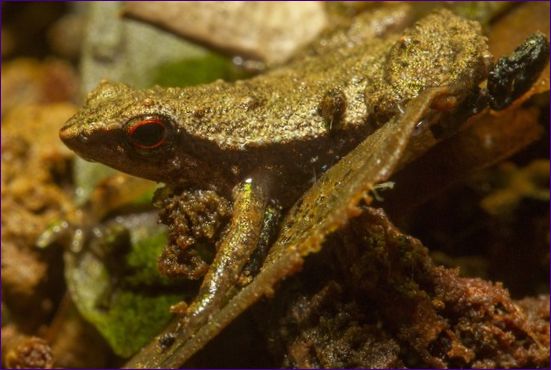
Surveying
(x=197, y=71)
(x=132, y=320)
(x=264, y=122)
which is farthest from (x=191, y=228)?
(x=197, y=71)

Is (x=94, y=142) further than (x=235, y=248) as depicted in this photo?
Yes

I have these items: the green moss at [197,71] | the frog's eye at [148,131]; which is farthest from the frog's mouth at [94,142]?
the green moss at [197,71]

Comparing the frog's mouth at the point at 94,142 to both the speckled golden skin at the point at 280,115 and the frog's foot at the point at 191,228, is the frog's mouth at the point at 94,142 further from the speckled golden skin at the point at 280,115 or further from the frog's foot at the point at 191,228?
the frog's foot at the point at 191,228

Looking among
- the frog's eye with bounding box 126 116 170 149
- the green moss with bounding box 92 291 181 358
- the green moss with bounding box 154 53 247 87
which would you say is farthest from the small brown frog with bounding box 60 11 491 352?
the green moss with bounding box 154 53 247 87

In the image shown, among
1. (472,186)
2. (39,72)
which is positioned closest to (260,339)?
(472,186)

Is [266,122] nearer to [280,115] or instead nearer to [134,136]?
[280,115]

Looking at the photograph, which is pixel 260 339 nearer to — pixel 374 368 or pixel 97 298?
pixel 374 368

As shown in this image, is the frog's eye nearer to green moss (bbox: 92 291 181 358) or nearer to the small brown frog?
the small brown frog
